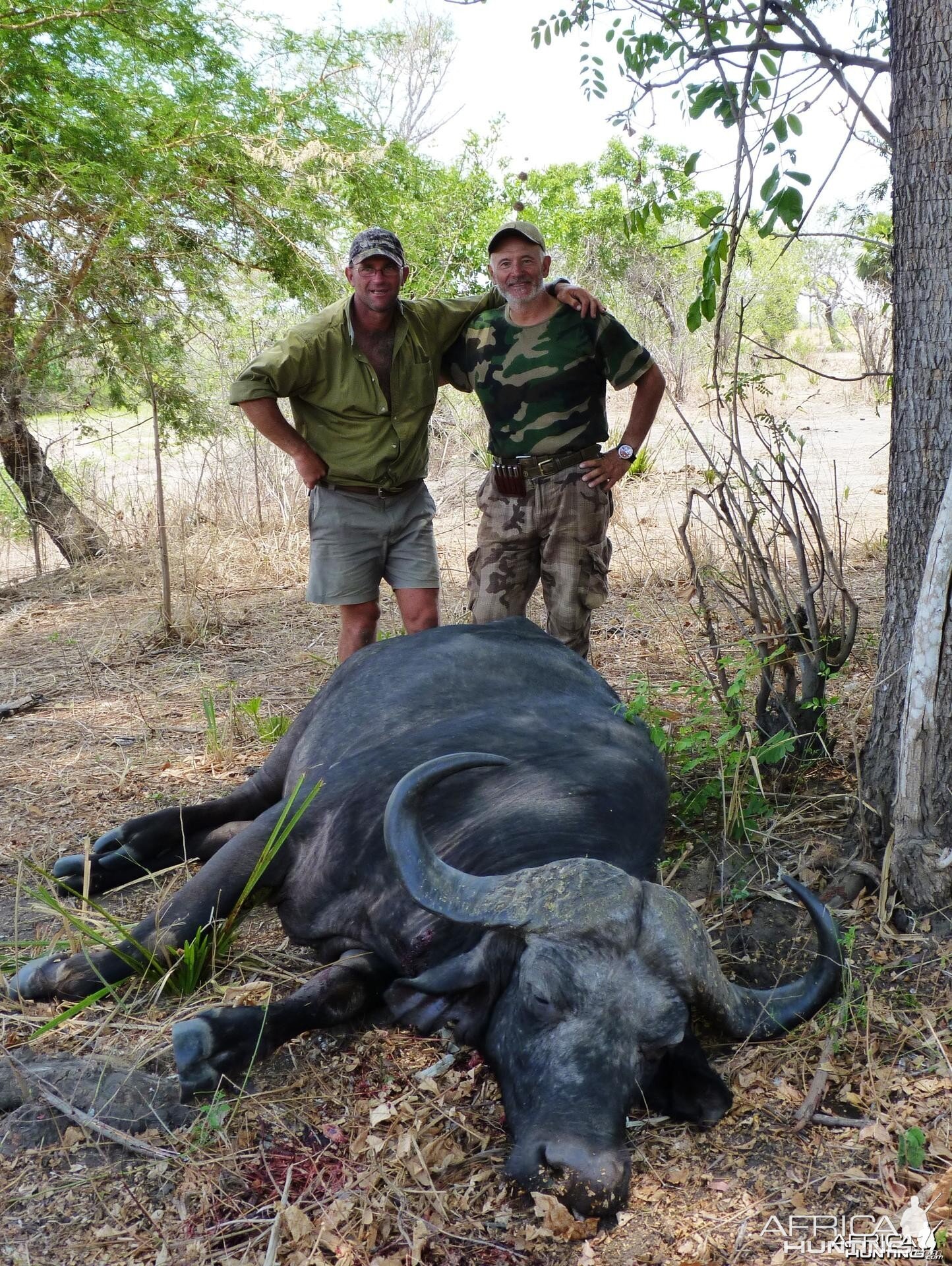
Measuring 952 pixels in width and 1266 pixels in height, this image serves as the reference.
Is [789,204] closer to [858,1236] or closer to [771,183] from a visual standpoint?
[771,183]

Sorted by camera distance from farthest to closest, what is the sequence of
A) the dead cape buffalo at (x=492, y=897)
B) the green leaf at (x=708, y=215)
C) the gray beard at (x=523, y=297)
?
the gray beard at (x=523, y=297), the green leaf at (x=708, y=215), the dead cape buffalo at (x=492, y=897)

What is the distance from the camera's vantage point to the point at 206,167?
7422 mm

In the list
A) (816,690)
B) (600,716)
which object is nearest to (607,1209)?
(600,716)

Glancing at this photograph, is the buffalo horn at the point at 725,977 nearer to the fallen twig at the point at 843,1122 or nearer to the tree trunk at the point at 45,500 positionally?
the fallen twig at the point at 843,1122

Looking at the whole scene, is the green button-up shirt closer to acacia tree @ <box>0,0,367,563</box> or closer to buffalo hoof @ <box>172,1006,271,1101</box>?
buffalo hoof @ <box>172,1006,271,1101</box>

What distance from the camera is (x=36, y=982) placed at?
2.75m

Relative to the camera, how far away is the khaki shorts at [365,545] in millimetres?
4668

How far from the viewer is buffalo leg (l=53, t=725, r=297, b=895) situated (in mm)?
3465

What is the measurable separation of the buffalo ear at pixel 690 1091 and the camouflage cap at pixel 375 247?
11.2 ft

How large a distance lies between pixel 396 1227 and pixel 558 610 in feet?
9.45

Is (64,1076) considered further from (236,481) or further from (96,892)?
(236,481)

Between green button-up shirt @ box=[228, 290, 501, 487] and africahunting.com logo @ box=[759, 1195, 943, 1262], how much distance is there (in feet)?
11.4

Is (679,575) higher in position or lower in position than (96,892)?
higher

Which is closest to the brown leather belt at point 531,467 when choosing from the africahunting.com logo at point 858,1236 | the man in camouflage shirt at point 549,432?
the man in camouflage shirt at point 549,432
